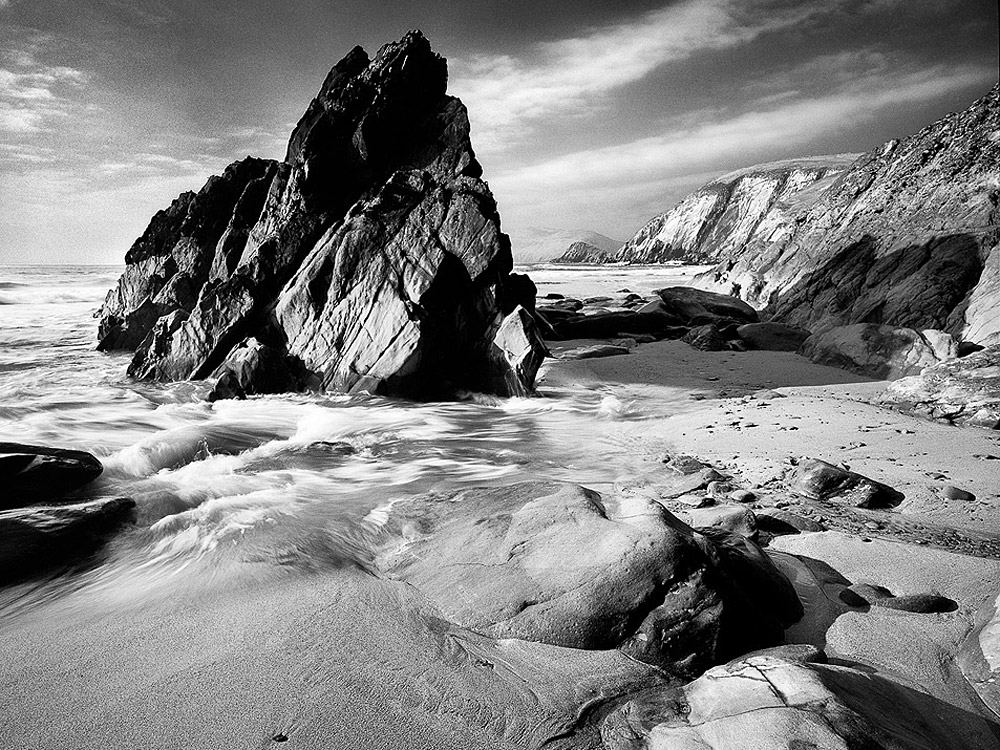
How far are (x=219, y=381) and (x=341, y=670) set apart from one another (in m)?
8.21

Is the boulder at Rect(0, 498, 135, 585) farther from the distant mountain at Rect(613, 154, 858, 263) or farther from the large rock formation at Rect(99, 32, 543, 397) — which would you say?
the distant mountain at Rect(613, 154, 858, 263)

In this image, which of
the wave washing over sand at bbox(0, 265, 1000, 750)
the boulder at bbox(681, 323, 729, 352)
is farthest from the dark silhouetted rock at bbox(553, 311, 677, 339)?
the wave washing over sand at bbox(0, 265, 1000, 750)

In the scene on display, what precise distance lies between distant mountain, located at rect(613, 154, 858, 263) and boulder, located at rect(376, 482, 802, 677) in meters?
83.5

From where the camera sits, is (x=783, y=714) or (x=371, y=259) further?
(x=371, y=259)

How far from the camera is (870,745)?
1.79 m

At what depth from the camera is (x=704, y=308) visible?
54.4 feet

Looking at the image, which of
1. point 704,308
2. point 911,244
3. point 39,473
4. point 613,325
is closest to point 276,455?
point 39,473

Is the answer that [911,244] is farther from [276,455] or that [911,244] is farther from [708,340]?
[276,455]

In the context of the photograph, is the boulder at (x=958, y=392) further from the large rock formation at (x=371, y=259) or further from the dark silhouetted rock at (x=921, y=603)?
the large rock formation at (x=371, y=259)

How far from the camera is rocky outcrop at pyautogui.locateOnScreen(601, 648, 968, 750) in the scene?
1.82 m

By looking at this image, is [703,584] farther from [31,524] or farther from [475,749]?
[31,524]

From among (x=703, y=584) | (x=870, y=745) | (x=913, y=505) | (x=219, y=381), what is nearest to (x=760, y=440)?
(x=913, y=505)

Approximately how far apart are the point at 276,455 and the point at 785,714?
6043 millimetres

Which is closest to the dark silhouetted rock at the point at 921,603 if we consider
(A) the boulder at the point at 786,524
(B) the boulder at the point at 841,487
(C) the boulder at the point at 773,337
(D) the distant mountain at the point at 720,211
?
(A) the boulder at the point at 786,524
